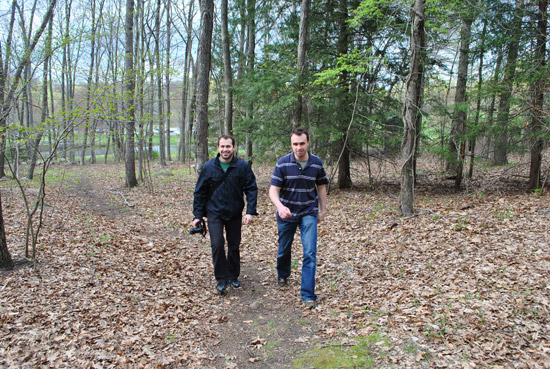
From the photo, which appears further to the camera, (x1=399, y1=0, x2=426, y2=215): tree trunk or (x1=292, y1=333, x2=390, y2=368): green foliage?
(x1=399, y1=0, x2=426, y2=215): tree trunk

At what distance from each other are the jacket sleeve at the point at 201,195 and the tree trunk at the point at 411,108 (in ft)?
16.6

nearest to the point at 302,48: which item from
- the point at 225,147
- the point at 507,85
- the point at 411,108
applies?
the point at 411,108

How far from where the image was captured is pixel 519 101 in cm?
878

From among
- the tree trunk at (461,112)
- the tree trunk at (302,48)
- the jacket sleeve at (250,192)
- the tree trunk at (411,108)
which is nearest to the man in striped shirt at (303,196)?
the jacket sleeve at (250,192)

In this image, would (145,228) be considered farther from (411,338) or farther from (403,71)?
(403,71)

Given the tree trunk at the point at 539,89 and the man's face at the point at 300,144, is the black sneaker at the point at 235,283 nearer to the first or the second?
the man's face at the point at 300,144

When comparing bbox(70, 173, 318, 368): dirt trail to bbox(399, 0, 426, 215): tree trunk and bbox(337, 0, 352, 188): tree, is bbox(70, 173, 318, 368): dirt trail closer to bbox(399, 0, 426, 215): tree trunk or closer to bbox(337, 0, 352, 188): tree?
bbox(399, 0, 426, 215): tree trunk

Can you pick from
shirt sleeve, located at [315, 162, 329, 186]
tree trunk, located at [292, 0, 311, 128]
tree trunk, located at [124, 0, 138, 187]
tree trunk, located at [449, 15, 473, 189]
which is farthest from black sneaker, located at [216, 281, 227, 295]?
tree trunk, located at [124, 0, 138, 187]

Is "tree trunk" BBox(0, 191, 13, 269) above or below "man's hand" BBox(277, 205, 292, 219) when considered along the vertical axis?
below

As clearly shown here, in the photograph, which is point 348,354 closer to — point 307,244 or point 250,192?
point 307,244

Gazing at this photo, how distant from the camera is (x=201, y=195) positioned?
4.97m

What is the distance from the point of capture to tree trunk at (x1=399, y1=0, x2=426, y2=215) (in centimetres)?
773

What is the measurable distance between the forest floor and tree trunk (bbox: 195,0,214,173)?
3981 mm

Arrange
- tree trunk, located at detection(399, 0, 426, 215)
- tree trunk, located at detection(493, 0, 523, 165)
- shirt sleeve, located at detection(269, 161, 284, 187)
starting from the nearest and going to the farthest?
shirt sleeve, located at detection(269, 161, 284, 187) < tree trunk, located at detection(399, 0, 426, 215) < tree trunk, located at detection(493, 0, 523, 165)
